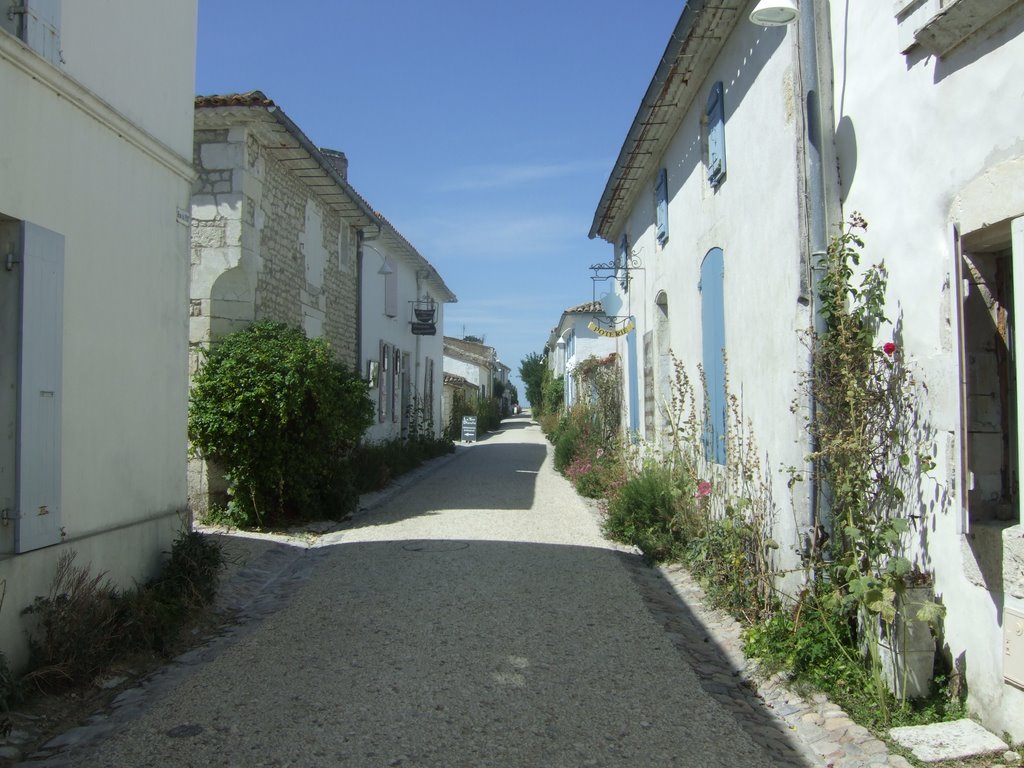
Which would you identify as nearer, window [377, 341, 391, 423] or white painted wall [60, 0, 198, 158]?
white painted wall [60, 0, 198, 158]

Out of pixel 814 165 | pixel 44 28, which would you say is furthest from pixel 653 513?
pixel 44 28

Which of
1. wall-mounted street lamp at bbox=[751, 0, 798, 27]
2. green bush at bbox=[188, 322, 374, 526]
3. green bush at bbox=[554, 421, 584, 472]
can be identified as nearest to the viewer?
wall-mounted street lamp at bbox=[751, 0, 798, 27]

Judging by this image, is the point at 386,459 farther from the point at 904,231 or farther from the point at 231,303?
the point at 904,231

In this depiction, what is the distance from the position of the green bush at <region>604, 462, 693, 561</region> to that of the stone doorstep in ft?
12.5

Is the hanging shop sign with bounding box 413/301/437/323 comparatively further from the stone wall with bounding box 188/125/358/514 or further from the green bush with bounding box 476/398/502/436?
the green bush with bounding box 476/398/502/436

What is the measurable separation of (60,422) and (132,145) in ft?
6.51

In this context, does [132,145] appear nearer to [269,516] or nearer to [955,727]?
[269,516]

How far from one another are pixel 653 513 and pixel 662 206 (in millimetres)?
3786

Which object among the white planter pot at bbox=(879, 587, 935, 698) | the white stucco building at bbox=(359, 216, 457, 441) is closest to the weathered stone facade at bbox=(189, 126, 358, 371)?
the white stucco building at bbox=(359, 216, 457, 441)

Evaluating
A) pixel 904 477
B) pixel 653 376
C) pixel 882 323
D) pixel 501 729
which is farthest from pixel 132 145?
pixel 653 376

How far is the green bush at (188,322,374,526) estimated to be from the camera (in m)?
8.61

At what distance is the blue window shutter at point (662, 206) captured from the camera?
381 inches

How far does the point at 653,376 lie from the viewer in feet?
34.4

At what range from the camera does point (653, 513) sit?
8117mm
